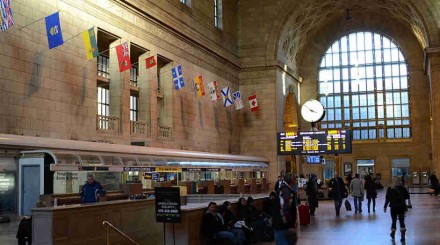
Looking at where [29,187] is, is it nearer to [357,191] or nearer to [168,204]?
[168,204]

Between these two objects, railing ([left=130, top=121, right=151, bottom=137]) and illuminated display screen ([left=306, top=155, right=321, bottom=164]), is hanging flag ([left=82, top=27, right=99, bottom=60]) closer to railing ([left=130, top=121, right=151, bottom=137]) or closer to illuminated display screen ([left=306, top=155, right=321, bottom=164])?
railing ([left=130, top=121, right=151, bottom=137])

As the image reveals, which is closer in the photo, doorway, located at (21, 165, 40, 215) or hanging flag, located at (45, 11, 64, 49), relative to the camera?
doorway, located at (21, 165, 40, 215)

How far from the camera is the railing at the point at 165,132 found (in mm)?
26377

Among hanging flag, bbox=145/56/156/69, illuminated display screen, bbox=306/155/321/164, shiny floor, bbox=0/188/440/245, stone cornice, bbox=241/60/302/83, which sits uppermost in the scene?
stone cornice, bbox=241/60/302/83

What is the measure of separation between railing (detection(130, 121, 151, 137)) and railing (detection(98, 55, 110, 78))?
2787 mm

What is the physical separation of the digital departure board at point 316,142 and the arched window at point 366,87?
2037 centimetres

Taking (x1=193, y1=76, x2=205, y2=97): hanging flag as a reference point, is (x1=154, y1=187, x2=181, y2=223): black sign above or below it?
below

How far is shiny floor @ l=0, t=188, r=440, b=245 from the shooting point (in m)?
12.0

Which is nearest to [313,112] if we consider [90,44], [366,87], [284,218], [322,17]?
[90,44]

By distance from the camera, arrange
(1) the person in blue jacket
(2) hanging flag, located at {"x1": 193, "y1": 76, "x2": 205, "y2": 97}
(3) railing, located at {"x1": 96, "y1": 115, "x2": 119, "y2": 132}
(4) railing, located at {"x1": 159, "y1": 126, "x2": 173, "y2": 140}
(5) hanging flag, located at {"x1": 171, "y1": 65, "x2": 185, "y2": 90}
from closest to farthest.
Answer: (1) the person in blue jacket → (3) railing, located at {"x1": 96, "y1": 115, "x2": 119, "y2": 132} → (5) hanging flag, located at {"x1": 171, "y1": 65, "x2": 185, "y2": 90} → (4) railing, located at {"x1": 159, "y1": 126, "x2": 173, "y2": 140} → (2) hanging flag, located at {"x1": 193, "y1": 76, "x2": 205, "y2": 97}

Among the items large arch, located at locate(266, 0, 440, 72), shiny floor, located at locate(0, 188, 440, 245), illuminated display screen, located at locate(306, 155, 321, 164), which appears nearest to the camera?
shiny floor, located at locate(0, 188, 440, 245)

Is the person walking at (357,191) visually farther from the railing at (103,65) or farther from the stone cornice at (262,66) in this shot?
the stone cornice at (262,66)

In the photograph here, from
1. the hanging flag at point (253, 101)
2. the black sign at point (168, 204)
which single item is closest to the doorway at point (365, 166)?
the hanging flag at point (253, 101)

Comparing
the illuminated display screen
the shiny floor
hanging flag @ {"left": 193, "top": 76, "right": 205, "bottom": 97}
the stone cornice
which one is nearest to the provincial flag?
hanging flag @ {"left": 193, "top": 76, "right": 205, "bottom": 97}
